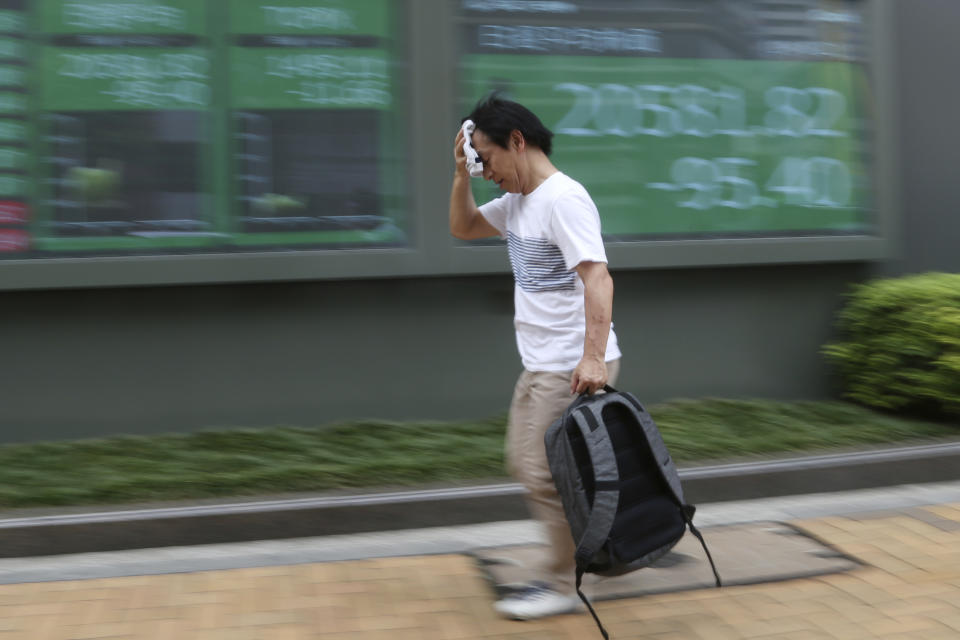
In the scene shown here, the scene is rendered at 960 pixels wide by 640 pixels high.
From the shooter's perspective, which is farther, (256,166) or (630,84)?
(630,84)

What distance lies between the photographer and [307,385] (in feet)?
19.6

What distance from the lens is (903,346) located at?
6035mm

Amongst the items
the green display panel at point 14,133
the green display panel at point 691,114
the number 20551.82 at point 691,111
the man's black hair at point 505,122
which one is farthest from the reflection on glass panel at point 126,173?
the man's black hair at point 505,122

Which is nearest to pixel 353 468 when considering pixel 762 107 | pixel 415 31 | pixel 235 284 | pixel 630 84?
pixel 235 284

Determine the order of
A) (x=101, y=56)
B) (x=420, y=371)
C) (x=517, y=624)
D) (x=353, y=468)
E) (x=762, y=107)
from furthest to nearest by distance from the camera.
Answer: (x=762, y=107) → (x=420, y=371) → (x=101, y=56) → (x=353, y=468) → (x=517, y=624)

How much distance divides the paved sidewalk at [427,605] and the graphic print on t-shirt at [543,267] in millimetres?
1233

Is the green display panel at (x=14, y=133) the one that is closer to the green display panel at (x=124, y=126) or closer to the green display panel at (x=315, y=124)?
the green display panel at (x=124, y=126)

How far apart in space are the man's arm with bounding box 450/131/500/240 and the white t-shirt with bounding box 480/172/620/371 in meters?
0.28

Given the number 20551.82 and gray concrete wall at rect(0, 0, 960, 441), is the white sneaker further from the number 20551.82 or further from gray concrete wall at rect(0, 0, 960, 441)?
the number 20551.82

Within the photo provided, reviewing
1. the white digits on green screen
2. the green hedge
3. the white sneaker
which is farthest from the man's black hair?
the white digits on green screen

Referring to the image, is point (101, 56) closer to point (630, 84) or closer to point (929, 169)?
point (630, 84)

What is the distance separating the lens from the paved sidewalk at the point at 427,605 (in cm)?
371

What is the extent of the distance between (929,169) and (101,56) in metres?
5.28

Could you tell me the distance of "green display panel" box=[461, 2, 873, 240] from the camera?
6238 millimetres
